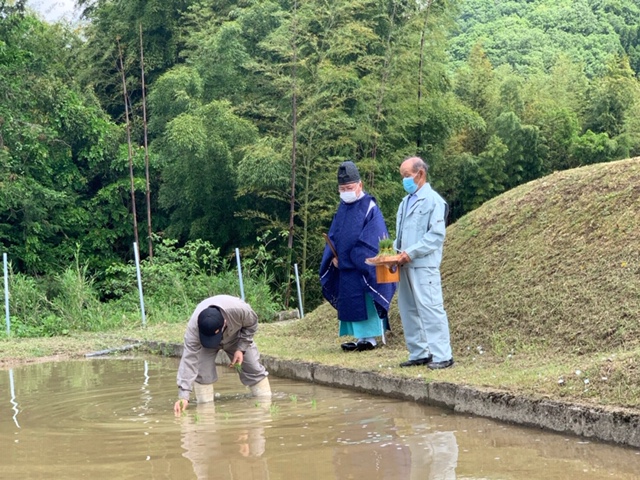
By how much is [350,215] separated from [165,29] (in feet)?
62.7

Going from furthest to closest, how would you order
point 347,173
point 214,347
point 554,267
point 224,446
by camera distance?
1. point 554,267
2. point 347,173
3. point 214,347
4. point 224,446

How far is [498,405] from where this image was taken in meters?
5.55

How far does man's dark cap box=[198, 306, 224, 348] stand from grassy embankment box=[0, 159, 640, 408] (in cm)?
143

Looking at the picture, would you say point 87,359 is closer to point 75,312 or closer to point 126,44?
point 75,312

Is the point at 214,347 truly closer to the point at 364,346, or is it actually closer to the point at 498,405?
the point at 498,405

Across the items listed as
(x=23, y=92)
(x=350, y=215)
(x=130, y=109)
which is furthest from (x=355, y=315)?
(x=130, y=109)

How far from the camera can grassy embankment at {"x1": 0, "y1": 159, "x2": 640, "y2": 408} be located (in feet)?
19.6

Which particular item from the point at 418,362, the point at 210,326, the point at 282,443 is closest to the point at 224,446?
the point at 282,443

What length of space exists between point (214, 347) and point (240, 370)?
0.64 meters

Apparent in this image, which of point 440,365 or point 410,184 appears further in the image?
point 410,184

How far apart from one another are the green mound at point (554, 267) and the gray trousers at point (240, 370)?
6.55 ft

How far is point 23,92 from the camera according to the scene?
2320cm

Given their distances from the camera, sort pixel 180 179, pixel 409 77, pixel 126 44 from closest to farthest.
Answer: pixel 409 77 < pixel 180 179 < pixel 126 44

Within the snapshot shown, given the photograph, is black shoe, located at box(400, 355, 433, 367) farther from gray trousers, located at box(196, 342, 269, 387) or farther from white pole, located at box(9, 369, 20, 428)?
white pole, located at box(9, 369, 20, 428)
